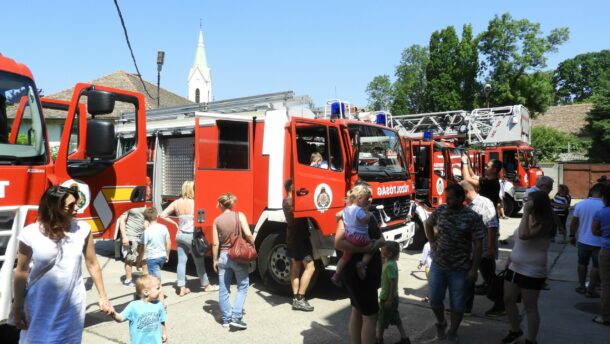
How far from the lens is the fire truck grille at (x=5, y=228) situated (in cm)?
367

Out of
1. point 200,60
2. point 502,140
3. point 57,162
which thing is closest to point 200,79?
point 200,60

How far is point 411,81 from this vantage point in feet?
186

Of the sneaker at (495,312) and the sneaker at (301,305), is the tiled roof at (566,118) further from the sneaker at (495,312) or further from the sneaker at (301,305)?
the sneaker at (301,305)

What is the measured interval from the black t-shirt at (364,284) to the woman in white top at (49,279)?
2117mm

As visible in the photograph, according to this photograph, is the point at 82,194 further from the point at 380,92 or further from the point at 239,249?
the point at 380,92

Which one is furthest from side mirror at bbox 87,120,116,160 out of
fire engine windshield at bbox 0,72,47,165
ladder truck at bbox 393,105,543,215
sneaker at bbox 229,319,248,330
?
ladder truck at bbox 393,105,543,215

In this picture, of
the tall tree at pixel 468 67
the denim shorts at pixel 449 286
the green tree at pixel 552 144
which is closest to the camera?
the denim shorts at pixel 449 286

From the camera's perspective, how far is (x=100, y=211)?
522 cm

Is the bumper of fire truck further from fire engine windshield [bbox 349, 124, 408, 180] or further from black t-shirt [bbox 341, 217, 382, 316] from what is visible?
black t-shirt [bbox 341, 217, 382, 316]

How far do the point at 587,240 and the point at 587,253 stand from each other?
210 mm

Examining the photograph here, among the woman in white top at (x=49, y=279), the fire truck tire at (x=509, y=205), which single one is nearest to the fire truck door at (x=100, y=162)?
the woman in white top at (x=49, y=279)

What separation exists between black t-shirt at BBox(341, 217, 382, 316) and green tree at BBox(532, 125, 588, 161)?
118 feet

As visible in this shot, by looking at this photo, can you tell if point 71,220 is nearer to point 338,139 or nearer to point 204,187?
point 204,187

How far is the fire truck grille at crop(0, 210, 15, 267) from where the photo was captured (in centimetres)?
367
